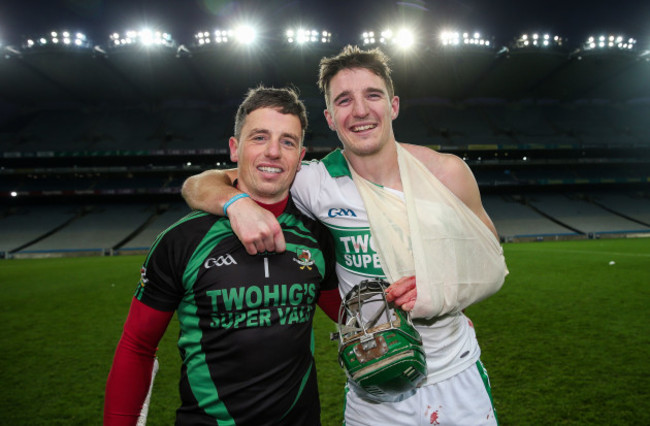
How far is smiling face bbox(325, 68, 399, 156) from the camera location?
1.97 meters

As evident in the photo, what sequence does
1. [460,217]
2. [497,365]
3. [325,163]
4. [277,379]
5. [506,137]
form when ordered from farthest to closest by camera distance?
[506,137], [497,365], [325,163], [460,217], [277,379]

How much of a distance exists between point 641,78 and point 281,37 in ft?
98.0

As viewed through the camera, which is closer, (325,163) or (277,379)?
(277,379)

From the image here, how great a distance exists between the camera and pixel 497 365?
4113 mm

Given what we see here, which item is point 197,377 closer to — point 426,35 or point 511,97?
point 426,35

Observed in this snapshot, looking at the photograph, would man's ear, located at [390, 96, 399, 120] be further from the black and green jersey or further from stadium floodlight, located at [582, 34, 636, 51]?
stadium floodlight, located at [582, 34, 636, 51]

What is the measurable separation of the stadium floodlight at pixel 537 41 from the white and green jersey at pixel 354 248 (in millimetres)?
29605

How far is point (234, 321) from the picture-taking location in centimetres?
161

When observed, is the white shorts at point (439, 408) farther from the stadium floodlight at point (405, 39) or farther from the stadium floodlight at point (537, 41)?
the stadium floodlight at point (537, 41)

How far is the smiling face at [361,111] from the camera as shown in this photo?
1.97 meters

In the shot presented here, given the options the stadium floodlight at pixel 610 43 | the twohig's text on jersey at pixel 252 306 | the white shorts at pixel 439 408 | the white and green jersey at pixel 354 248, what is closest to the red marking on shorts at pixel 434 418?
the white shorts at pixel 439 408

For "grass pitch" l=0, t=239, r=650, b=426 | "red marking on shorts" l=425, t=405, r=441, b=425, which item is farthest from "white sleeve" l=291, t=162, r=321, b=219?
"grass pitch" l=0, t=239, r=650, b=426

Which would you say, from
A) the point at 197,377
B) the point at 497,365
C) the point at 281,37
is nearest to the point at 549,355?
the point at 497,365

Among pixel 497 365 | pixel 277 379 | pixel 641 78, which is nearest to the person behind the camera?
pixel 277 379
